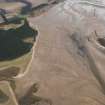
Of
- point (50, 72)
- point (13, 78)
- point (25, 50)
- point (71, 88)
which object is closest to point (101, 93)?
point (71, 88)

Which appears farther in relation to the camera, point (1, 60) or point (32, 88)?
point (1, 60)

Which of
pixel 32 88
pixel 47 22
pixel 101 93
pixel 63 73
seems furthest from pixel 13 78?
pixel 47 22

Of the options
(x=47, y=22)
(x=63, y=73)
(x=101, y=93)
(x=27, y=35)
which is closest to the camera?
(x=101, y=93)

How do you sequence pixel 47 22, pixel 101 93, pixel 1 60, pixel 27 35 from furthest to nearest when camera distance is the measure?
pixel 47 22
pixel 27 35
pixel 1 60
pixel 101 93

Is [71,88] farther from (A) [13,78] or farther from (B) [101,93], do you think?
(A) [13,78]

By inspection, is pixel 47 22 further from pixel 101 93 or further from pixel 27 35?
pixel 101 93

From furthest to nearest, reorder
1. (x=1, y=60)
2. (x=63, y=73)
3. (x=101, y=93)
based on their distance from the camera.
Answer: (x=1, y=60), (x=63, y=73), (x=101, y=93)
